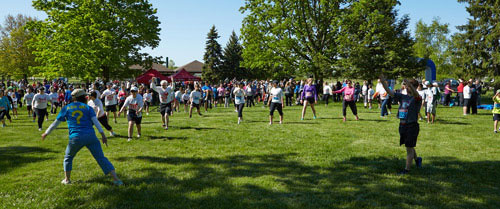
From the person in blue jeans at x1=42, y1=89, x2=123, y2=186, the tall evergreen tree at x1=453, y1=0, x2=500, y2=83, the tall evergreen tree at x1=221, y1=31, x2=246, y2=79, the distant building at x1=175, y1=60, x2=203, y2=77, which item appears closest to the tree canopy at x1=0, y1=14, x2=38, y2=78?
the tall evergreen tree at x1=221, y1=31, x2=246, y2=79

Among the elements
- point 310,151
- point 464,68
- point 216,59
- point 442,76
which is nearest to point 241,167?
point 310,151

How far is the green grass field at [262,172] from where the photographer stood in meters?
4.89

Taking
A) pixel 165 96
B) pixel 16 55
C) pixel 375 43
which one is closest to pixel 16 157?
pixel 165 96

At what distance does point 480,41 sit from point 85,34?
38.0m

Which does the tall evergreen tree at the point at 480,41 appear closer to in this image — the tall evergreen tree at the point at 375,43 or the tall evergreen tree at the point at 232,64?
the tall evergreen tree at the point at 375,43

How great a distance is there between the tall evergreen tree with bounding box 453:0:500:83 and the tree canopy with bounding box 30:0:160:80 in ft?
104

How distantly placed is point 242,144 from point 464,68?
3187 cm

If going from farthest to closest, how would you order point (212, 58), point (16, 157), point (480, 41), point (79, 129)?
point (212, 58) → point (480, 41) → point (16, 157) → point (79, 129)

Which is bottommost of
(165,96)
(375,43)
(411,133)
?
(411,133)

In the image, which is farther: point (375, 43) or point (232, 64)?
point (232, 64)

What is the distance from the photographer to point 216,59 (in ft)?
193

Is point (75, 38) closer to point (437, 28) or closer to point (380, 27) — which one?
point (380, 27)

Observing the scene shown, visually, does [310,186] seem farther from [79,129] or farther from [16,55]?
[16,55]

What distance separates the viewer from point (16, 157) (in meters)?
7.98
